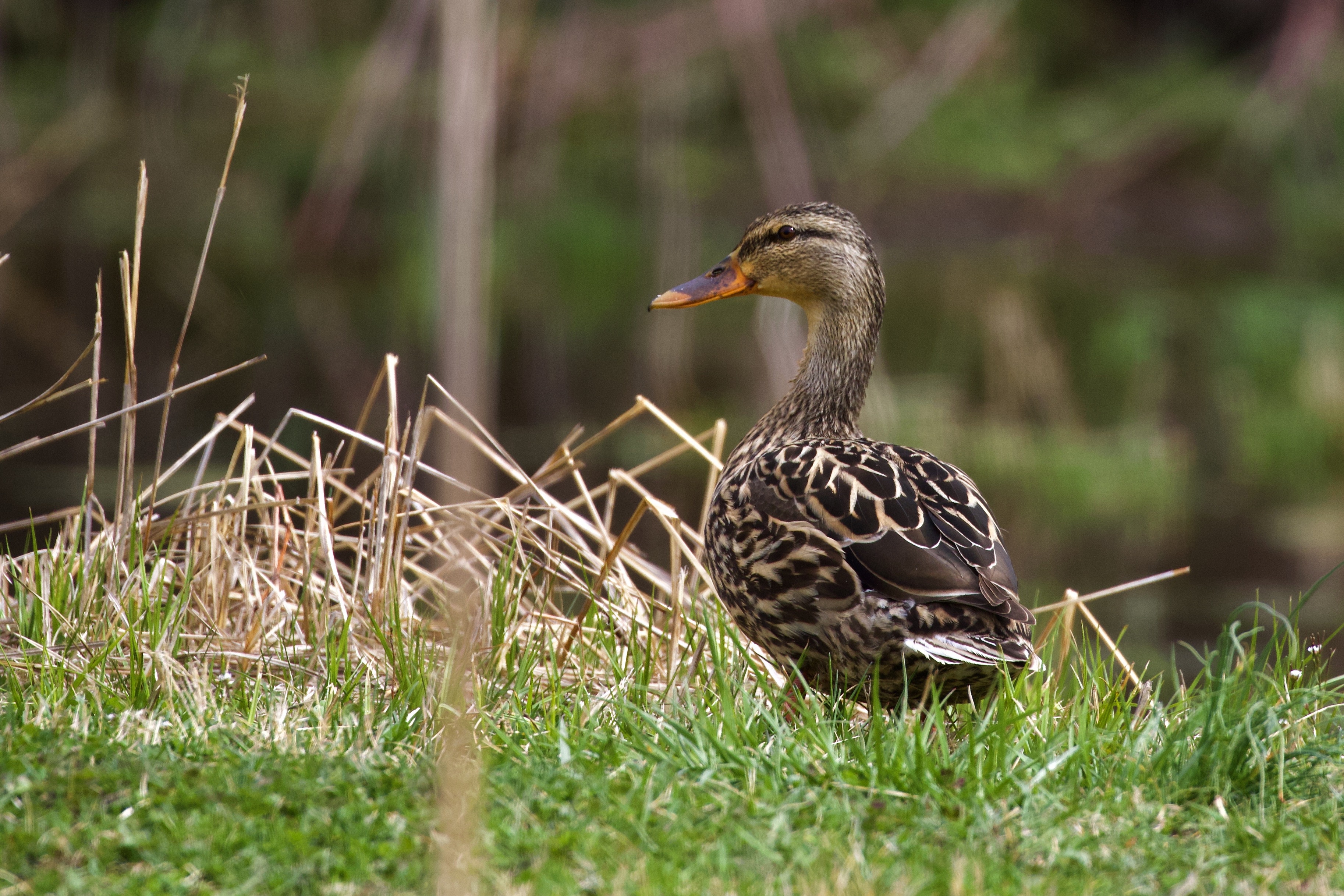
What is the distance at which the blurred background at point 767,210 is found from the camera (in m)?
11.2

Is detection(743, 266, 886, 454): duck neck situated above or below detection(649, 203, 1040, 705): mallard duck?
above

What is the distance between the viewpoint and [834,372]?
4.46m

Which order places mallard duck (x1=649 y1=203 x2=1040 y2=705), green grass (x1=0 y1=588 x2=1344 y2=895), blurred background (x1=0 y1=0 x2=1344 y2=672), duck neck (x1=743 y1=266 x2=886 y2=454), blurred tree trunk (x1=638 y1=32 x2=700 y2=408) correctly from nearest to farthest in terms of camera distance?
green grass (x1=0 y1=588 x2=1344 y2=895) < mallard duck (x1=649 y1=203 x2=1040 y2=705) < duck neck (x1=743 y1=266 x2=886 y2=454) < blurred background (x1=0 y1=0 x2=1344 y2=672) < blurred tree trunk (x1=638 y1=32 x2=700 y2=408)

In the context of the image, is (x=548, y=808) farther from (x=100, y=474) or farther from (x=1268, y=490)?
(x=1268, y=490)

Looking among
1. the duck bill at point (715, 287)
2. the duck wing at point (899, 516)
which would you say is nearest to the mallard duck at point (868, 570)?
the duck wing at point (899, 516)

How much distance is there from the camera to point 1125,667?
13.1 feet

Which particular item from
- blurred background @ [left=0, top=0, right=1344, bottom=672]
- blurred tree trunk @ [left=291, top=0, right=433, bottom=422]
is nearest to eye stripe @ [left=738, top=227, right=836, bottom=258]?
blurred background @ [left=0, top=0, right=1344, bottom=672]

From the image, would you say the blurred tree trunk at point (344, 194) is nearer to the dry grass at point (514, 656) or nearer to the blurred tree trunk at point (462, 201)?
the dry grass at point (514, 656)

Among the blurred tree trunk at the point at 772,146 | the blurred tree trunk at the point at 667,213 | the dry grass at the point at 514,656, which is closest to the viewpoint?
the dry grass at the point at 514,656

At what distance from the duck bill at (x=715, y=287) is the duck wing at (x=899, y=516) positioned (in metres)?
0.79

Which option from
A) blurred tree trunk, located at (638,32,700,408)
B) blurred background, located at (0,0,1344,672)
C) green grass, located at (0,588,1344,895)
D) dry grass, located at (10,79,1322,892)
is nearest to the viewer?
green grass, located at (0,588,1344,895)

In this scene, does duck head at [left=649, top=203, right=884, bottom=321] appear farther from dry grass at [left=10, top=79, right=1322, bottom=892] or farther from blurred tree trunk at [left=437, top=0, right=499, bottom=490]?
blurred tree trunk at [left=437, top=0, right=499, bottom=490]

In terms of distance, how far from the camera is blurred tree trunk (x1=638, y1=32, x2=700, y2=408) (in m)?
14.3

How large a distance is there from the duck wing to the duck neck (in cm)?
40
